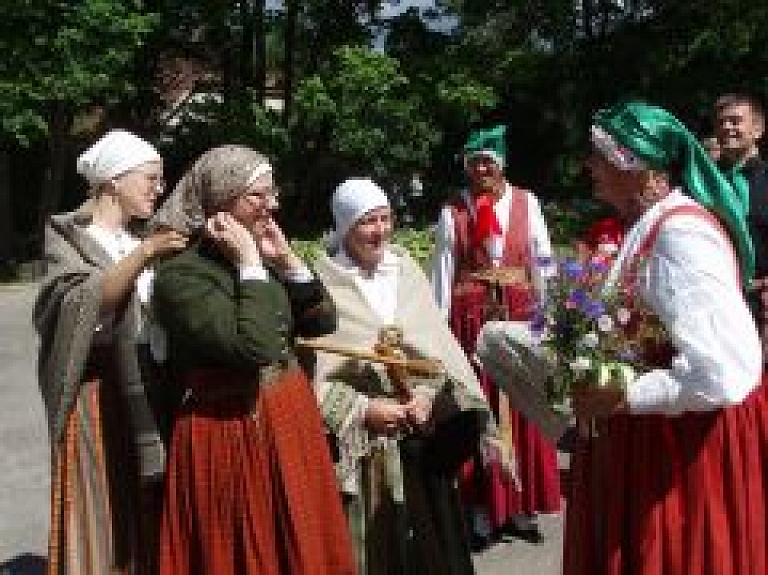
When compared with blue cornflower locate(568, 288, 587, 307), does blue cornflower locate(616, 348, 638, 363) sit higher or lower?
lower

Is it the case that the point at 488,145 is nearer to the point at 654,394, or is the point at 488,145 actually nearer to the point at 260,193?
the point at 260,193

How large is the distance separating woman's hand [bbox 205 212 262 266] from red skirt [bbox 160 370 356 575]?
0.34 m

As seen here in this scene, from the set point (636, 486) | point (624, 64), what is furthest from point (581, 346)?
point (624, 64)

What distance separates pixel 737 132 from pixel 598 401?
2.59 m

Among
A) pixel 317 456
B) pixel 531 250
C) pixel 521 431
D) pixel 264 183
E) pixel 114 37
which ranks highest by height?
pixel 114 37

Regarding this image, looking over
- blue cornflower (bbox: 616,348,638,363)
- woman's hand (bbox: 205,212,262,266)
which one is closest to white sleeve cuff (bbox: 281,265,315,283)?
woman's hand (bbox: 205,212,262,266)

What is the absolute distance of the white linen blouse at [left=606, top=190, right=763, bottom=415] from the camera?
8.52 feet

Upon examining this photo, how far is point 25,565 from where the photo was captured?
5.44 m

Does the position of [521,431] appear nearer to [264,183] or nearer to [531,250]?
[531,250]

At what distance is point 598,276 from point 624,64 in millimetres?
20165

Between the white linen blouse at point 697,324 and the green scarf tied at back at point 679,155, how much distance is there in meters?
0.11

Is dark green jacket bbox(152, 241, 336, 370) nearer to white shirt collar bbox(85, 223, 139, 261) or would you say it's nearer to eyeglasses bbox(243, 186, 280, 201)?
eyeglasses bbox(243, 186, 280, 201)

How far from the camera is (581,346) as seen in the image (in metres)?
2.71

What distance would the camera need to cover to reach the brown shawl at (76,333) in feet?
12.7
